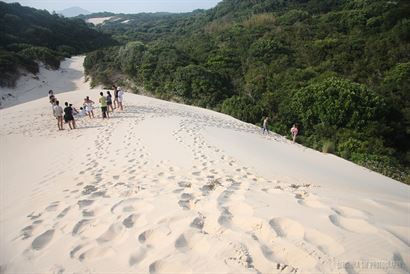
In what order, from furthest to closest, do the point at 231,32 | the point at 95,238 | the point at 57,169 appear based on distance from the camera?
1. the point at 231,32
2. the point at 57,169
3. the point at 95,238

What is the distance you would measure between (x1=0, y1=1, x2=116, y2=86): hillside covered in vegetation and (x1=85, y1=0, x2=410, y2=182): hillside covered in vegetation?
7409 mm

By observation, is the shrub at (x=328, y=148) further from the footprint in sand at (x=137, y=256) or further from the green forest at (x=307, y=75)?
the footprint in sand at (x=137, y=256)

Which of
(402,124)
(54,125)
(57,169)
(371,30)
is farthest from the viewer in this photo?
(371,30)

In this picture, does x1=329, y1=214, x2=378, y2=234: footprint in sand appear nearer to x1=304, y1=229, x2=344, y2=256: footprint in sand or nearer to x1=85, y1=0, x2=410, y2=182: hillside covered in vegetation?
x1=304, y1=229, x2=344, y2=256: footprint in sand

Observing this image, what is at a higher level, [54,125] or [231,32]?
[231,32]

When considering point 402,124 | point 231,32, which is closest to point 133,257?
point 402,124

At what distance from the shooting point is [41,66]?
135ft

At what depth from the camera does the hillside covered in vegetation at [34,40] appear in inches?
1452

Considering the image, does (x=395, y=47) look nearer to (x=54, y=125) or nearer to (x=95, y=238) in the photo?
(x=54, y=125)

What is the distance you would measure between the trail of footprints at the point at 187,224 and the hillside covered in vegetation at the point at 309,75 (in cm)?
863

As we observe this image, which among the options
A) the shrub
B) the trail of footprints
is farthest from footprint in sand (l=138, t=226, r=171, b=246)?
the shrub

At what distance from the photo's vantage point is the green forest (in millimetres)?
18484

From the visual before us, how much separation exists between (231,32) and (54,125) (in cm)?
3950

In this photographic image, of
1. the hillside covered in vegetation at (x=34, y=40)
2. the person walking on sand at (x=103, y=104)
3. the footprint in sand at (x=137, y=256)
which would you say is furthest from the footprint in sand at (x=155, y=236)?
the hillside covered in vegetation at (x=34, y=40)
